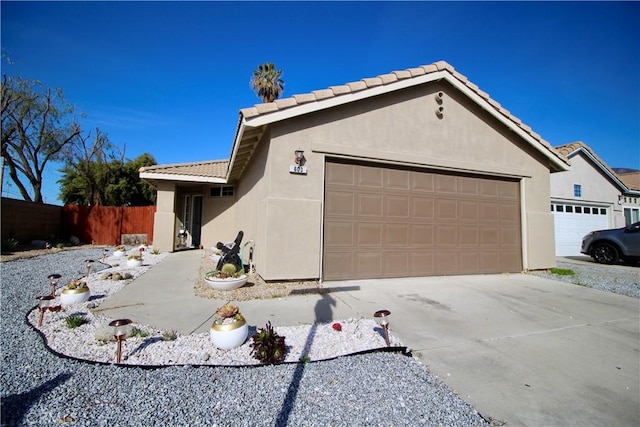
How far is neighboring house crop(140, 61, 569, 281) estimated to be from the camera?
5.98 m

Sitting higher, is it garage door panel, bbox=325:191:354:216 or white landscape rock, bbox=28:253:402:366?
garage door panel, bbox=325:191:354:216

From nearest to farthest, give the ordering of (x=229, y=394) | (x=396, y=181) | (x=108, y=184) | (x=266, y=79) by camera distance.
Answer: (x=229, y=394) → (x=396, y=181) → (x=266, y=79) → (x=108, y=184)

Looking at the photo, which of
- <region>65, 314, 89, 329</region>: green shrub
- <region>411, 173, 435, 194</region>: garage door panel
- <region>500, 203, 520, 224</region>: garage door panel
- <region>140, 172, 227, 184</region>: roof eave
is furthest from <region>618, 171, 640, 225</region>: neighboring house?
<region>65, 314, 89, 329</region>: green shrub

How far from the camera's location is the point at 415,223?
7094 mm

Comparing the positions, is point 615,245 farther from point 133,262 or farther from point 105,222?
point 105,222

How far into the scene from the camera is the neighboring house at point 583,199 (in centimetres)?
1282

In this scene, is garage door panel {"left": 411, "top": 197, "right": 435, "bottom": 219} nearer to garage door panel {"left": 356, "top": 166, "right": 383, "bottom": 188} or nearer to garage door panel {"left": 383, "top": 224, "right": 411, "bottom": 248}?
garage door panel {"left": 383, "top": 224, "right": 411, "bottom": 248}

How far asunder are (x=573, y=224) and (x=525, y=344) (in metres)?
13.3

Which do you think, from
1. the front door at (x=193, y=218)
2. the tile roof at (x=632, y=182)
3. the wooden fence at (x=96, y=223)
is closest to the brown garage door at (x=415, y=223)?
the front door at (x=193, y=218)

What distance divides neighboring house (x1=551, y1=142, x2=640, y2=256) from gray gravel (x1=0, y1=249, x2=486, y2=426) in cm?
1395

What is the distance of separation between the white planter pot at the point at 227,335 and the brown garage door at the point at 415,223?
10.9ft

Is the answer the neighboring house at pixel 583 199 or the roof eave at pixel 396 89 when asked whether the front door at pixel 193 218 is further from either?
the neighboring house at pixel 583 199

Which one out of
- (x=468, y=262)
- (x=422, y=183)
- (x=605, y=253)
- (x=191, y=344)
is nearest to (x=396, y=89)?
(x=422, y=183)

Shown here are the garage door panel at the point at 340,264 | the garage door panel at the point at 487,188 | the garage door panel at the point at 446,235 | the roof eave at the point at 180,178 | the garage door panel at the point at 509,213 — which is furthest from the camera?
the roof eave at the point at 180,178
